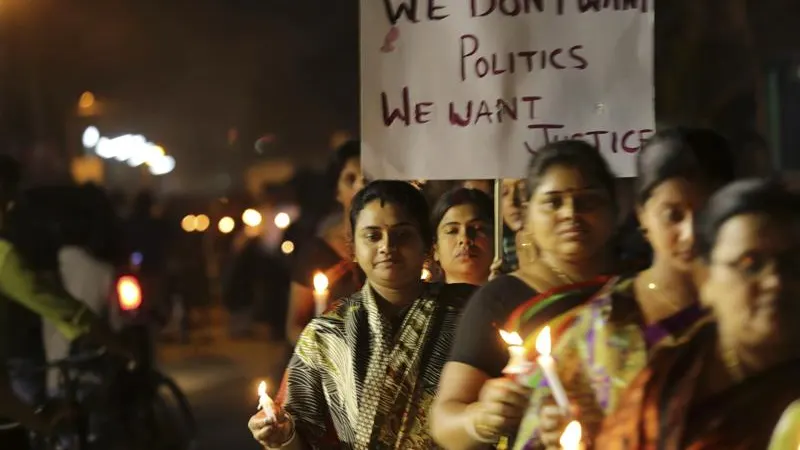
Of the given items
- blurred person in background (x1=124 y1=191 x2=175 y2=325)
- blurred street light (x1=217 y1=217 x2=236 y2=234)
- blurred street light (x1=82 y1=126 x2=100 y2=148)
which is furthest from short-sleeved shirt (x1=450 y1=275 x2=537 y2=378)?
blurred street light (x1=82 y1=126 x2=100 y2=148)

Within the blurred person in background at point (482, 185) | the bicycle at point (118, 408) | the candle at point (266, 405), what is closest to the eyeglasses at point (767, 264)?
the blurred person in background at point (482, 185)

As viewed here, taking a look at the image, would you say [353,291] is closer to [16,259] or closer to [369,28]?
[369,28]

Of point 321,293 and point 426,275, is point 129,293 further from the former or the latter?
point 426,275

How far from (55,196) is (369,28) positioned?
90 centimetres

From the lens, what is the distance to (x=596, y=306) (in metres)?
1.01

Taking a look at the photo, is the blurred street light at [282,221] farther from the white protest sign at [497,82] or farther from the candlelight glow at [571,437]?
the candlelight glow at [571,437]

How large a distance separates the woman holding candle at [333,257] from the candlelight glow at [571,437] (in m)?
0.59

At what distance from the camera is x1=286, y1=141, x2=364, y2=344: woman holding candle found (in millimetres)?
1431

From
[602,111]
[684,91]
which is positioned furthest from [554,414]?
[684,91]

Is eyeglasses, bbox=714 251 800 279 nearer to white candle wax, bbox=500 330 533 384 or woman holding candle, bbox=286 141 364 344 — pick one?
white candle wax, bbox=500 330 533 384

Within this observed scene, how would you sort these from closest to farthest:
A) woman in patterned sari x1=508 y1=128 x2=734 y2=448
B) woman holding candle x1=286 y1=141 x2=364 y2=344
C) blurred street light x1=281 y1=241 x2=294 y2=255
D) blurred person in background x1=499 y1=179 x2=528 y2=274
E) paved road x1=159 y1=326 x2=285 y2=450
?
woman in patterned sari x1=508 y1=128 x2=734 y2=448 < blurred person in background x1=499 y1=179 x2=528 y2=274 < woman holding candle x1=286 y1=141 x2=364 y2=344 < blurred street light x1=281 y1=241 x2=294 y2=255 < paved road x1=159 y1=326 x2=285 y2=450

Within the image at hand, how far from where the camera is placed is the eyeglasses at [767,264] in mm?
916

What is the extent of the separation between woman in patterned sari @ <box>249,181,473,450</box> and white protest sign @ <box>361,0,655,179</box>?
0.28ft

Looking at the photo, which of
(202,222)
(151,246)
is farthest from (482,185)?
(151,246)
